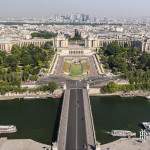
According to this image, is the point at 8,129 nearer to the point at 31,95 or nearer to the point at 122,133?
the point at 122,133

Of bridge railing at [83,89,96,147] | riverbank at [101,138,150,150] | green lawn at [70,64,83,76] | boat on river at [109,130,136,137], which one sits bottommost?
Result: green lawn at [70,64,83,76]

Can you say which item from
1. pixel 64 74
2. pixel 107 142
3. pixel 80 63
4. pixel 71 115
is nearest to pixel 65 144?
pixel 107 142

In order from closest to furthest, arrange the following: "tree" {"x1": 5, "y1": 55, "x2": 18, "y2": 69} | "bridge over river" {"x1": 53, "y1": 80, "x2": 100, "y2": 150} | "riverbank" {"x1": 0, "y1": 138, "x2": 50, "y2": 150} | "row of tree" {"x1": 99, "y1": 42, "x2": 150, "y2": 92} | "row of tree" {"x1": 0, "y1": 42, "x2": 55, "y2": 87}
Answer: "bridge over river" {"x1": 53, "y1": 80, "x2": 100, "y2": 150}, "riverbank" {"x1": 0, "y1": 138, "x2": 50, "y2": 150}, "row of tree" {"x1": 99, "y1": 42, "x2": 150, "y2": 92}, "row of tree" {"x1": 0, "y1": 42, "x2": 55, "y2": 87}, "tree" {"x1": 5, "y1": 55, "x2": 18, "y2": 69}

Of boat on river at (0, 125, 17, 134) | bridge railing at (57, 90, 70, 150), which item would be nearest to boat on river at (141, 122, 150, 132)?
bridge railing at (57, 90, 70, 150)

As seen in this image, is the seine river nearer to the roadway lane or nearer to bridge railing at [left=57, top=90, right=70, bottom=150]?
bridge railing at [left=57, top=90, right=70, bottom=150]

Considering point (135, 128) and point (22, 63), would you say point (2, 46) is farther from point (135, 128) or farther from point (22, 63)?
point (135, 128)

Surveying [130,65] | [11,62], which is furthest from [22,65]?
[130,65]
